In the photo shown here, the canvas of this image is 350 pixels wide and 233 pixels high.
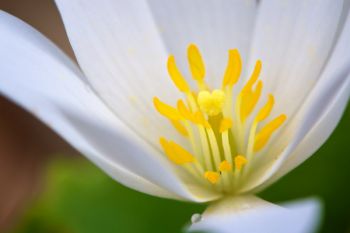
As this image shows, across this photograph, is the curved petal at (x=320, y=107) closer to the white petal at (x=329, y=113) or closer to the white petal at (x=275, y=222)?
the white petal at (x=329, y=113)

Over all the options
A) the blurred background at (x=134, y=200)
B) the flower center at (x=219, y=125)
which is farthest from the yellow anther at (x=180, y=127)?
the blurred background at (x=134, y=200)

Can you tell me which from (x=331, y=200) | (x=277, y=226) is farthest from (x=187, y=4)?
(x=277, y=226)

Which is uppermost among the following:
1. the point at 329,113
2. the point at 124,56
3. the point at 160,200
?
the point at 124,56

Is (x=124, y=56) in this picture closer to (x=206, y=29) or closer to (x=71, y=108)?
(x=206, y=29)

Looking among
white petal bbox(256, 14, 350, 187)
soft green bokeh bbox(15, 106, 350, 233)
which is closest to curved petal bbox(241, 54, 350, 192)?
white petal bbox(256, 14, 350, 187)

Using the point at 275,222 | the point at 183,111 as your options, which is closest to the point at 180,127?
the point at 183,111

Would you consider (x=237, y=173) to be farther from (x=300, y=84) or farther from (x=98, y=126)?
(x=98, y=126)

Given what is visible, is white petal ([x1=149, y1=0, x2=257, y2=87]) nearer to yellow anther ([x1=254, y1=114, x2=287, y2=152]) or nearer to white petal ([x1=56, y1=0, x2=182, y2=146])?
white petal ([x1=56, y1=0, x2=182, y2=146])
